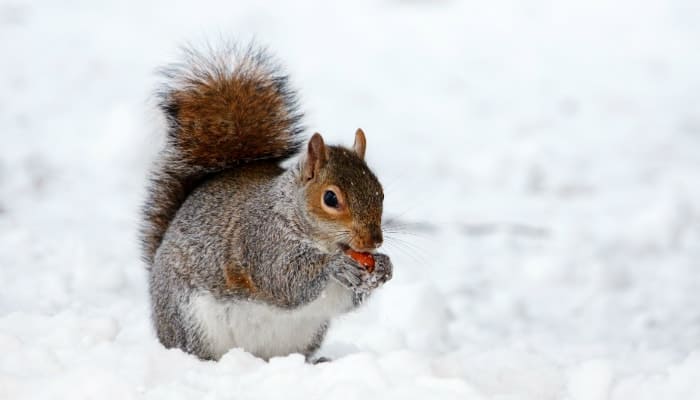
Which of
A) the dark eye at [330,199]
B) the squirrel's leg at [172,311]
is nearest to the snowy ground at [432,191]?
the squirrel's leg at [172,311]

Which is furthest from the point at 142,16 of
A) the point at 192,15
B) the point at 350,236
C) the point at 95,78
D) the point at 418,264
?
the point at 350,236

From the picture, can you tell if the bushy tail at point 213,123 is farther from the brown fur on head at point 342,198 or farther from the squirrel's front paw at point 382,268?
the squirrel's front paw at point 382,268

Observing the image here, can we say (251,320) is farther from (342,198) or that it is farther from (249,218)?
A: (342,198)

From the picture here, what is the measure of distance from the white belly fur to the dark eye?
0.22 meters

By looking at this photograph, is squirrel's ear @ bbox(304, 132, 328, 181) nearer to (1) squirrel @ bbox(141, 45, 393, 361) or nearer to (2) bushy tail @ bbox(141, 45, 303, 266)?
(1) squirrel @ bbox(141, 45, 393, 361)

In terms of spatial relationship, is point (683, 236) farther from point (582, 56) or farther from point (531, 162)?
point (582, 56)

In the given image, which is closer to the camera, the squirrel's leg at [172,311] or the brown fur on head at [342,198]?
the brown fur on head at [342,198]

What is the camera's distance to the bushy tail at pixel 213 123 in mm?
2664

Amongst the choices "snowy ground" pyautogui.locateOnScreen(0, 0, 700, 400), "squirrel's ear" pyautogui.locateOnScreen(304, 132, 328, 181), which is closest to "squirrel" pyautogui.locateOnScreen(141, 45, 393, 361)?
"squirrel's ear" pyautogui.locateOnScreen(304, 132, 328, 181)

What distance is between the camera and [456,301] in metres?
3.54

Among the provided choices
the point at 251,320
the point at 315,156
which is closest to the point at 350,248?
the point at 315,156

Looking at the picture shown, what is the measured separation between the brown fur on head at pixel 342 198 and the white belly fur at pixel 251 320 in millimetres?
180

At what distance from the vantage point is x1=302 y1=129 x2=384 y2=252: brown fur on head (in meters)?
2.23

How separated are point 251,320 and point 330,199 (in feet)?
1.21
